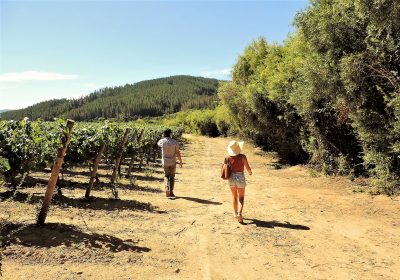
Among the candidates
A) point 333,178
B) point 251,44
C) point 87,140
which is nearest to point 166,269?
point 87,140

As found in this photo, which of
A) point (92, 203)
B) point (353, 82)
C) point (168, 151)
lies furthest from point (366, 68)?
point (92, 203)

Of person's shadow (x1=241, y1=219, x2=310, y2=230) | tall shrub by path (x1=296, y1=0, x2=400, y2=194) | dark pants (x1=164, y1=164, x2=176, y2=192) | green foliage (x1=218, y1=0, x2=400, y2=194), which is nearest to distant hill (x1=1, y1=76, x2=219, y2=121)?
green foliage (x1=218, y1=0, x2=400, y2=194)

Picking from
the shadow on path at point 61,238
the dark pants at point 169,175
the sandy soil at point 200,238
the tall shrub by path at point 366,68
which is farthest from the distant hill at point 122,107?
the shadow on path at point 61,238

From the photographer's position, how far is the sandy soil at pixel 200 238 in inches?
144

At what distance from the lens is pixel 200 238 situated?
486 cm

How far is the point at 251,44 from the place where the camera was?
21.7 m

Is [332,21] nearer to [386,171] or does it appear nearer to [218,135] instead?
[386,171]

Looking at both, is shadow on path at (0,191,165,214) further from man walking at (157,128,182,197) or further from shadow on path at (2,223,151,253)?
shadow on path at (2,223,151,253)

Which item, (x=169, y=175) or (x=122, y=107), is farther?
(x=122, y=107)

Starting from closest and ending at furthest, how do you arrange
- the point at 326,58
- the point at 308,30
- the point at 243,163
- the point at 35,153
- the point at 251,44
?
the point at 243,163
the point at 35,153
the point at 326,58
the point at 308,30
the point at 251,44

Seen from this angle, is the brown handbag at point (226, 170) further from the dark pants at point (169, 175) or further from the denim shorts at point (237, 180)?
the dark pants at point (169, 175)

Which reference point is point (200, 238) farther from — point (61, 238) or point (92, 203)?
point (92, 203)

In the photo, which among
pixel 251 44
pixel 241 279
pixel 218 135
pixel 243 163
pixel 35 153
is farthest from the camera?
pixel 218 135

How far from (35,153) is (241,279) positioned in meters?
5.65
